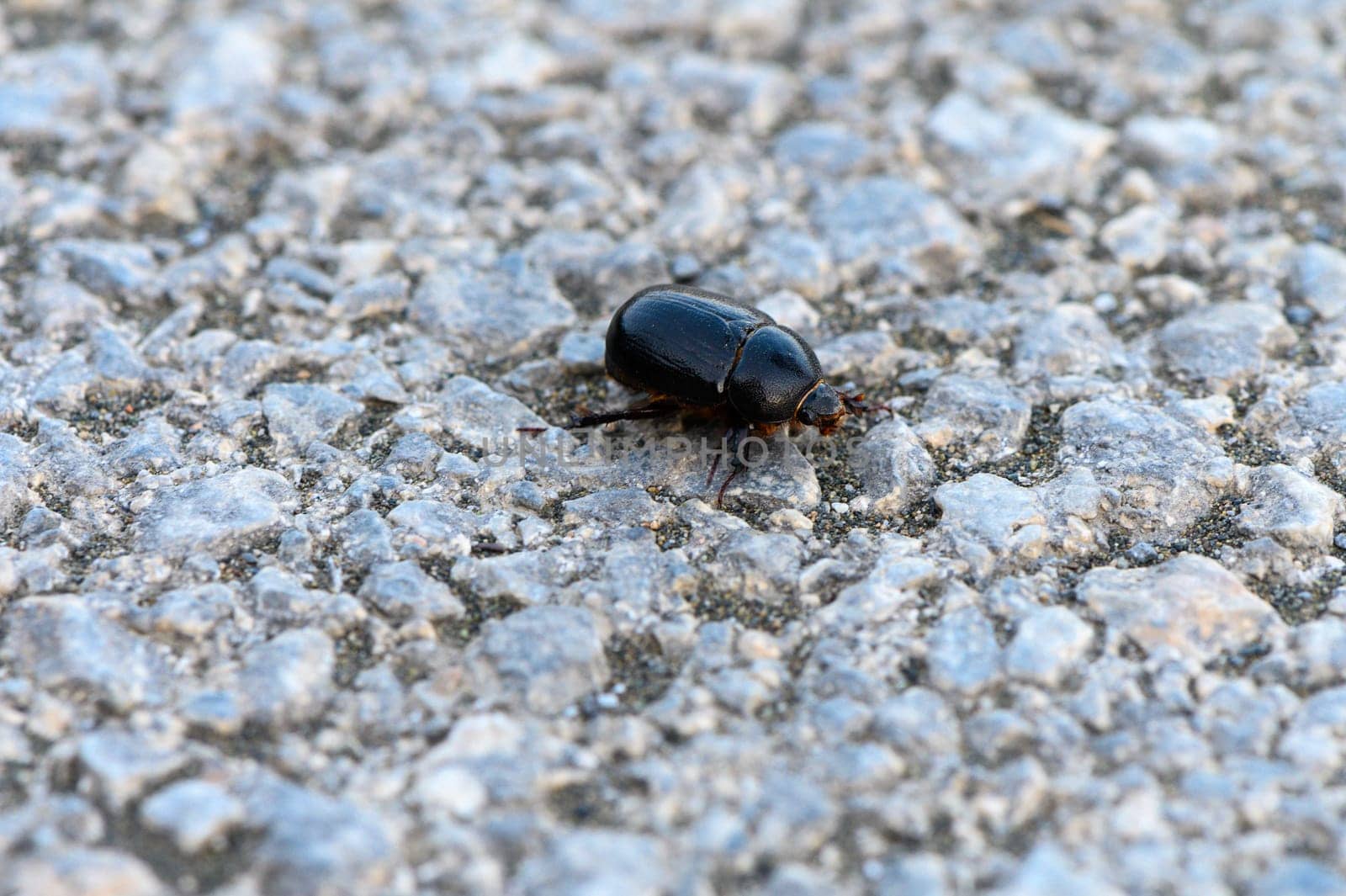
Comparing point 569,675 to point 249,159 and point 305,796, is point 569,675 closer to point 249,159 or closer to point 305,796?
point 305,796

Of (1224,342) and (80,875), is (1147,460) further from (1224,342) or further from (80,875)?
(80,875)

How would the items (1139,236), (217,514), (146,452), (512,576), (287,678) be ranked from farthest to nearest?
(1139,236)
(146,452)
(217,514)
(512,576)
(287,678)

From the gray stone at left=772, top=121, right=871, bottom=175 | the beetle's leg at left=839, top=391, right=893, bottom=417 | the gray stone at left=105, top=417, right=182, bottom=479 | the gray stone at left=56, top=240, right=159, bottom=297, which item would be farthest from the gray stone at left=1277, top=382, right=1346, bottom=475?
A: the gray stone at left=56, top=240, right=159, bottom=297

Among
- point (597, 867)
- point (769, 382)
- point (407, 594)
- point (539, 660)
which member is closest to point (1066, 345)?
point (769, 382)

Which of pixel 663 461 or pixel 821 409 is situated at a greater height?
pixel 821 409

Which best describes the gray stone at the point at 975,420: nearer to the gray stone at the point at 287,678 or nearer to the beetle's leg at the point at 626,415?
the beetle's leg at the point at 626,415

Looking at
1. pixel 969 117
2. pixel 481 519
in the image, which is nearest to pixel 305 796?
pixel 481 519
